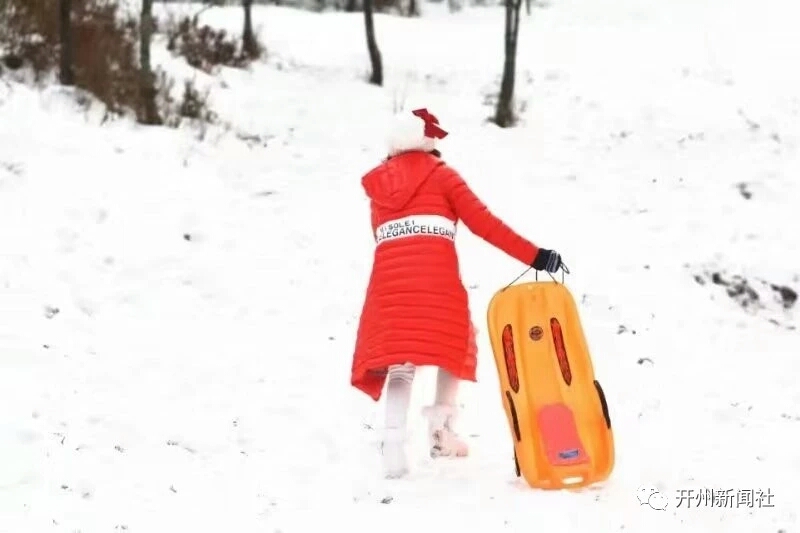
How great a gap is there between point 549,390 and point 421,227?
3.46 feet

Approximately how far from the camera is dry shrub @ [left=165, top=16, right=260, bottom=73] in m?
13.2

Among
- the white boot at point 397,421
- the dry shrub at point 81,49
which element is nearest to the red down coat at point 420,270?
the white boot at point 397,421

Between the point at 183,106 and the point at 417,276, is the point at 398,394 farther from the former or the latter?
the point at 183,106

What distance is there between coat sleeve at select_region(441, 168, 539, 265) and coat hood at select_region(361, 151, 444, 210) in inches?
4.8

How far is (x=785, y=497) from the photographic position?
4.51 m

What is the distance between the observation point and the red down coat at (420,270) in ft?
15.3

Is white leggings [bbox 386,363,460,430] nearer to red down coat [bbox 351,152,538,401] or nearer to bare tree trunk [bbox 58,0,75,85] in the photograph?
red down coat [bbox 351,152,538,401]

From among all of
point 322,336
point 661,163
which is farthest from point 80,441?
point 661,163

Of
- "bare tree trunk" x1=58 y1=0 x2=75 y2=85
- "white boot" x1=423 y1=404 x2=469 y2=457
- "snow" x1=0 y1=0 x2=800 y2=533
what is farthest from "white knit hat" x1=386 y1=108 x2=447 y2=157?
"bare tree trunk" x1=58 y1=0 x2=75 y2=85

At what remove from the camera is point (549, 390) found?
4.69 meters

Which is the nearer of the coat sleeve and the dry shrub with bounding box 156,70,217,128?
the coat sleeve
